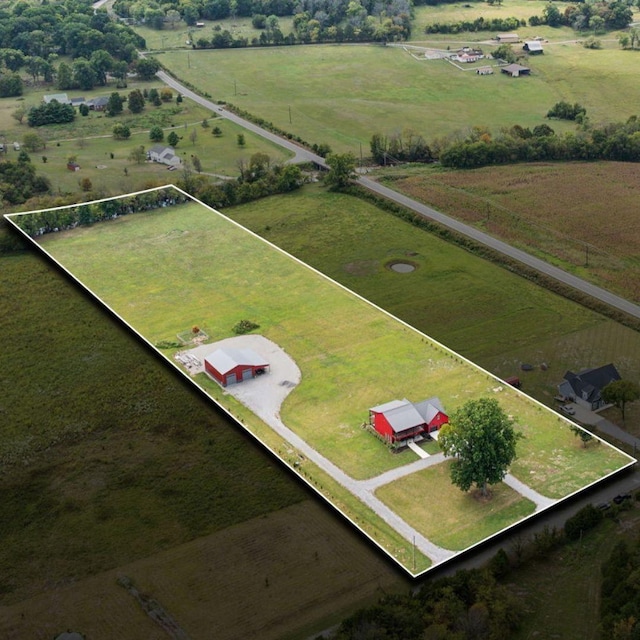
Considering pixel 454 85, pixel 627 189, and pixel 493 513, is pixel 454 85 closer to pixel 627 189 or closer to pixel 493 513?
pixel 627 189

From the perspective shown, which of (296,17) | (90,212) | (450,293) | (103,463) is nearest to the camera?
(103,463)

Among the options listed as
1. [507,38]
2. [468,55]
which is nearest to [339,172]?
[468,55]

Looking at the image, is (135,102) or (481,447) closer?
Answer: (481,447)

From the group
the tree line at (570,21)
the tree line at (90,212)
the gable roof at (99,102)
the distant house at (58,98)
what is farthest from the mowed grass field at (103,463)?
the tree line at (570,21)

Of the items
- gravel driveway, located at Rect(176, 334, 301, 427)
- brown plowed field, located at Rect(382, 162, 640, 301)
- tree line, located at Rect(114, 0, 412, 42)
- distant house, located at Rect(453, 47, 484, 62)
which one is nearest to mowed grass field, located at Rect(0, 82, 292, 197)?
brown plowed field, located at Rect(382, 162, 640, 301)

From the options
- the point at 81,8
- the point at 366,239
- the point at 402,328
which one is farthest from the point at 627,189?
the point at 81,8

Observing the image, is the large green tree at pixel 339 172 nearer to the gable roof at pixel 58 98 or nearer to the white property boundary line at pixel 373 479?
the white property boundary line at pixel 373 479

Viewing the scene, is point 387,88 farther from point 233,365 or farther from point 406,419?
point 406,419
